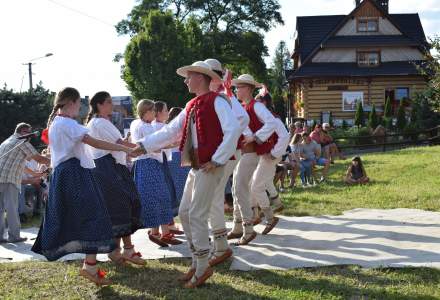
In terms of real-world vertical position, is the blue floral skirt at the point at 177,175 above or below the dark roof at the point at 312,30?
below

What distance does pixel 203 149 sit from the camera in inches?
206

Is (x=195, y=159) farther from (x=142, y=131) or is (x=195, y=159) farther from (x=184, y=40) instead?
(x=184, y=40)

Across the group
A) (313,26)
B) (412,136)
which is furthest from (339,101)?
(412,136)

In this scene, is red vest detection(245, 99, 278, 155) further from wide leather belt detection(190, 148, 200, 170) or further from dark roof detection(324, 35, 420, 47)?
dark roof detection(324, 35, 420, 47)

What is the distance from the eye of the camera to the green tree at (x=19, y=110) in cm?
2534

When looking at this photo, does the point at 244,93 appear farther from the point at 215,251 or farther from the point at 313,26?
the point at 313,26

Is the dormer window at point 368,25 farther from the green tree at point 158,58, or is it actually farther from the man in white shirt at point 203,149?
the man in white shirt at point 203,149

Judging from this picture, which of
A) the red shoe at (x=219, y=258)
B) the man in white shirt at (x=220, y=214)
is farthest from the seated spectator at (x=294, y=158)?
the red shoe at (x=219, y=258)

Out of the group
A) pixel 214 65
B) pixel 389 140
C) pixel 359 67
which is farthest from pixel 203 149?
pixel 359 67

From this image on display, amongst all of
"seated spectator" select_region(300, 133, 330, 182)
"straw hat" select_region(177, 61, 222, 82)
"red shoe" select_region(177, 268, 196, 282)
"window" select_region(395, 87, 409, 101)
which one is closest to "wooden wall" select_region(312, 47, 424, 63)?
"window" select_region(395, 87, 409, 101)

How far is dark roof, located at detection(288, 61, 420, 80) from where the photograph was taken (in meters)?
33.3

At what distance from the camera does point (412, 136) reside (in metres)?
25.3

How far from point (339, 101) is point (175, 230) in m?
27.2

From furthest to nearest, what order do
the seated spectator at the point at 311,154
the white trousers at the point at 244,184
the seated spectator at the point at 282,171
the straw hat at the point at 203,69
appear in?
the seated spectator at the point at 311,154, the seated spectator at the point at 282,171, the white trousers at the point at 244,184, the straw hat at the point at 203,69
